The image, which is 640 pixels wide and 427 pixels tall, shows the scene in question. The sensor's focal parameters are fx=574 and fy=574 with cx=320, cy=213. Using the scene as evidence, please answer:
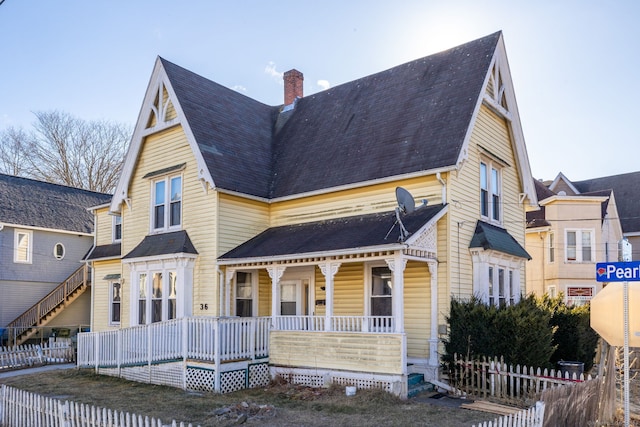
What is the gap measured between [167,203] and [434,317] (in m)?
10.2

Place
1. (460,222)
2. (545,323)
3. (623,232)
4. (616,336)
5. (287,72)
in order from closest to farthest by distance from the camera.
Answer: (616,336)
(545,323)
(460,222)
(287,72)
(623,232)

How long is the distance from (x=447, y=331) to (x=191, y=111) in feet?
36.8

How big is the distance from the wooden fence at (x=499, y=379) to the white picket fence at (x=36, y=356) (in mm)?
15043

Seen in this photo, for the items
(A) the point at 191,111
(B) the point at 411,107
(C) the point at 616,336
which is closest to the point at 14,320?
(A) the point at 191,111

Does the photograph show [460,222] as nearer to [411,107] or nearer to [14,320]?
[411,107]

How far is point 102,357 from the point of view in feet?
60.7

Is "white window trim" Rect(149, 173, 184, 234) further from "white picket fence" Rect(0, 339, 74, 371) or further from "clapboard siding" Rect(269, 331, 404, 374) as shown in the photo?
"white picket fence" Rect(0, 339, 74, 371)

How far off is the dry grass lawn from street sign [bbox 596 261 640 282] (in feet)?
12.4

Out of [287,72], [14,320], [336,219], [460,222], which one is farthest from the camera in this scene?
[14,320]

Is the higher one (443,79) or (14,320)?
(443,79)

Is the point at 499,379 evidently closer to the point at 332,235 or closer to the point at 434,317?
the point at 434,317

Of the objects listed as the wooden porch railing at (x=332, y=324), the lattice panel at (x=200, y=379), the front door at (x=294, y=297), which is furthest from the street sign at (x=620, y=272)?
the front door at (x=294, y=297)

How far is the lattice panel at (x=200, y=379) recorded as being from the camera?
1500 centimetres

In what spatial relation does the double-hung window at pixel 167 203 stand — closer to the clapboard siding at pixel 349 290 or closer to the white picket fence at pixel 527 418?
the clapboard siding at pixel 349 290
